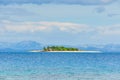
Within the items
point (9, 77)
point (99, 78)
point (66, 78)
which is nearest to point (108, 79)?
point (99, 78)

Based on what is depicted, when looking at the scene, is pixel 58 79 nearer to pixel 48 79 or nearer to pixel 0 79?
pixel 48 79

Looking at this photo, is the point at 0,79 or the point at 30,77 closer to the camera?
the point at 0,79

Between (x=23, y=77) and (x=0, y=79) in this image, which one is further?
(x=23, y=77)

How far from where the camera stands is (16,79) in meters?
41.2

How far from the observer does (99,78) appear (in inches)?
1689

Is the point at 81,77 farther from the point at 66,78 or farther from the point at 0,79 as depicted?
the point at 0,79

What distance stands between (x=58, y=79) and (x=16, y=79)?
4.13 m

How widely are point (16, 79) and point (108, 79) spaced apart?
911 centimetres

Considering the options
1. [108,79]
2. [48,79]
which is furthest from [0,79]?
[108,79]

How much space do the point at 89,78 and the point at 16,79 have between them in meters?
7.38

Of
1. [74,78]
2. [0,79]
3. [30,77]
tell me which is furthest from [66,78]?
[0,79]

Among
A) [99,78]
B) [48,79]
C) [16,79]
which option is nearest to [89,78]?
[99,78]

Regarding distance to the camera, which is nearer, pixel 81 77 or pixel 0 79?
pixel 0 79

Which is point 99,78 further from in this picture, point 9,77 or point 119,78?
point 9,77
